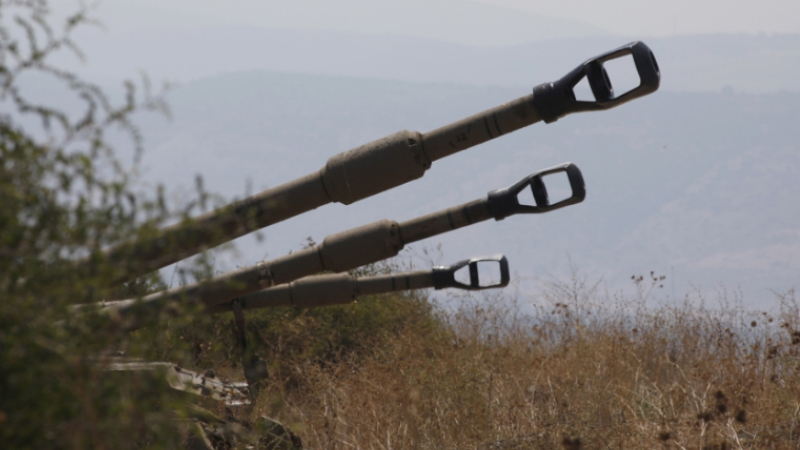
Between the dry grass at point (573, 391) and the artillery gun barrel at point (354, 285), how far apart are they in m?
0.72

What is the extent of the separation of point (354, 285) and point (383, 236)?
0.96m

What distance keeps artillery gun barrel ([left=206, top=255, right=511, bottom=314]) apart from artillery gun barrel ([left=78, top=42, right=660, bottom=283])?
1.50 metres

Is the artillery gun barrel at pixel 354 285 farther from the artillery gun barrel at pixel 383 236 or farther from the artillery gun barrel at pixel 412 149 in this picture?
the artillery gun barrel at pixel 412 149

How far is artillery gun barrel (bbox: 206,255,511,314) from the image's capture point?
5652 millimetres

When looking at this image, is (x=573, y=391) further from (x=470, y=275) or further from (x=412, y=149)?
(x=412, y=149)

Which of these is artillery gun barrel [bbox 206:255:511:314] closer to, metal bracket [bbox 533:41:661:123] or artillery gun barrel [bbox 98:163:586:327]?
artillery gun barrel [bbox 98:163:586:327]

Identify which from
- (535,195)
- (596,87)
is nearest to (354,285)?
(535,195)

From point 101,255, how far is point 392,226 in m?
2.87

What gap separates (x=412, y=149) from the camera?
3.98 metres

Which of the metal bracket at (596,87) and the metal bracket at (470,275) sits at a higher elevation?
the metal bracket at (596,87)

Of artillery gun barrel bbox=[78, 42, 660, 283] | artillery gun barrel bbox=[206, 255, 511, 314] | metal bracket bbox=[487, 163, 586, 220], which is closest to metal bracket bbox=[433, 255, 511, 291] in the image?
artillery gun barrel bbox=[206, 255, 511, 314]

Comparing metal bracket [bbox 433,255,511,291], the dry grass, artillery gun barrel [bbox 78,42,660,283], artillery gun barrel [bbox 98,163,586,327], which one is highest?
artillery gun barrel [bbox 78,42,660,283]

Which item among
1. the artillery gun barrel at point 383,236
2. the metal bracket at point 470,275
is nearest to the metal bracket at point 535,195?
the artillery gun barrel at point 383,236

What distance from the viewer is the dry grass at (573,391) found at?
520 cm
